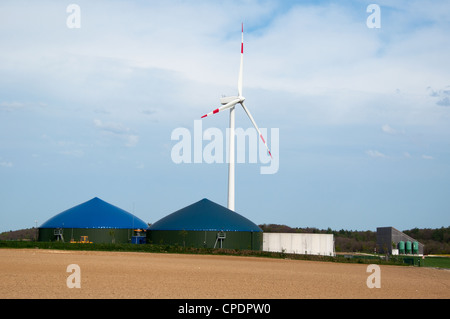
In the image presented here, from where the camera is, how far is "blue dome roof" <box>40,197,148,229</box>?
84.1 meters

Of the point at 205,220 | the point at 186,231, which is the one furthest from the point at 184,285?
the point at 205,220

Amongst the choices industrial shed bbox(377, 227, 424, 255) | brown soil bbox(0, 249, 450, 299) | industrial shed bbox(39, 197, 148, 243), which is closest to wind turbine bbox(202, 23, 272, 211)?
industrial shed bbox(39, 197, 148, 243)

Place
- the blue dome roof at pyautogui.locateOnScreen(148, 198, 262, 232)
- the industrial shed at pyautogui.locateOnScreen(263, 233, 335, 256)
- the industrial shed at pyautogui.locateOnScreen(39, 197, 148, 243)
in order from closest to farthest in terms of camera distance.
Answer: the blue dome roof at pyautogui.locateOnScreen(148, 198, 262, 232)
the industrial shed at pyautogui.locateOnScreen(263, 233, 335, 256)
the industrial shed at pyautogui.locateOnScreen(39, 197, 148, 243)

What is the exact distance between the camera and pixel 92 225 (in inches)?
3287

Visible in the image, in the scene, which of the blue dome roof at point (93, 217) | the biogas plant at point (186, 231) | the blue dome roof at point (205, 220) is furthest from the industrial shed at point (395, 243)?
the blue dome roof at point (93, 217)

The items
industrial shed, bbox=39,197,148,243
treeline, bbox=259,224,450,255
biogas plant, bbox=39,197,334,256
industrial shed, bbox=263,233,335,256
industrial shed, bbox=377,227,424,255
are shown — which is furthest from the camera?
→ treeline, bbox=259,224,450,255

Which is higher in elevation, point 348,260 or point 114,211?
point 114,211

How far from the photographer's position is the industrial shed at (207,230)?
74.9 metres

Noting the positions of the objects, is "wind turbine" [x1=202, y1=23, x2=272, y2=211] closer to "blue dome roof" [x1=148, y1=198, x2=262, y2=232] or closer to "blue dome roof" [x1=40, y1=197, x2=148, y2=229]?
"blue dome roof" [x1=148, y1=198, x2=262, y2=232]

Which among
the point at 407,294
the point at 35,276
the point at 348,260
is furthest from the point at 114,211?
the point at 407,294
